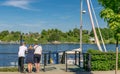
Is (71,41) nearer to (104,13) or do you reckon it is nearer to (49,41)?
(49,41)

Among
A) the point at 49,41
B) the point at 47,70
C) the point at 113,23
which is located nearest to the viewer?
the point at 113,23

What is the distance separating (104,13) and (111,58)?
7457 millimetres

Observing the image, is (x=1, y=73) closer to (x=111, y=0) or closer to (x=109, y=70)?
(x=109, y=70)

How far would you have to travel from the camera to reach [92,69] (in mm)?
24812

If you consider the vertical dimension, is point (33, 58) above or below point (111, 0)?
below

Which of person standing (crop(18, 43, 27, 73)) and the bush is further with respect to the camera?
the bush

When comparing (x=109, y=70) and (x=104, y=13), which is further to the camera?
(x=109, y=70)

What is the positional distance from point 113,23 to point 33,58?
721cm

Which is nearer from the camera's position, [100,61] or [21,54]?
[21,54]

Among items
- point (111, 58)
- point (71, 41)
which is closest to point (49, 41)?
point (71, 41)

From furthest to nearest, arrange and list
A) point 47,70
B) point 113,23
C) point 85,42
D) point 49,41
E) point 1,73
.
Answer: point 49,41 → point 85,42 → point 47,70 → point 1,73 → point 113,23

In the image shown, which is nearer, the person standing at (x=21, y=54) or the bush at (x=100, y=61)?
the person standing at (x=21, y=54)

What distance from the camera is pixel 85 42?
514 feet

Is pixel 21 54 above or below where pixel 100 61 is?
above
